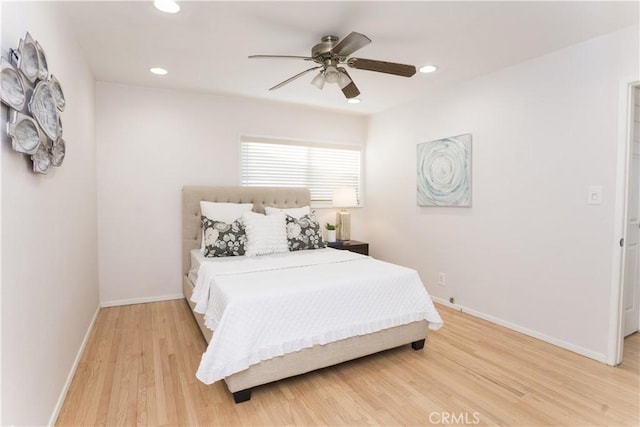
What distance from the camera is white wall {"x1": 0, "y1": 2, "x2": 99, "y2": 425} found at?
132 centimetres

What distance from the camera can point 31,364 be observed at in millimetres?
1510

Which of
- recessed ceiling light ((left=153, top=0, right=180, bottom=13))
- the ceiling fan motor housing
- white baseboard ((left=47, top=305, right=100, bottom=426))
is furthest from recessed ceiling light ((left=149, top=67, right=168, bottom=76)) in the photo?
white baseboard ((left=47, top=305, right=100, bottom=426))

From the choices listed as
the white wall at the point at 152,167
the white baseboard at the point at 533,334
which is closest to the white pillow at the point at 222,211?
the white wall at the point at 152,167

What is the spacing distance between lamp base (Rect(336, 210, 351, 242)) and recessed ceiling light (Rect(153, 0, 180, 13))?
3.13m

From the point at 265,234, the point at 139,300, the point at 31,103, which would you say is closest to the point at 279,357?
the point at 265,234

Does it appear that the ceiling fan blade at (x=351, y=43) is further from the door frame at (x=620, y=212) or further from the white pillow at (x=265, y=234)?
the door frame at (x=620, y=212)

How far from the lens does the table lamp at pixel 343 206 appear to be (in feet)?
15.1

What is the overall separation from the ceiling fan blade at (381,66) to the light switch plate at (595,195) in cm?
164

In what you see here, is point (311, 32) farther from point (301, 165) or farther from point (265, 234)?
point (301, 165)

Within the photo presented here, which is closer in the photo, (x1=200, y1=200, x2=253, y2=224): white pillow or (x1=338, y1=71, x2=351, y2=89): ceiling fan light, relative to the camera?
(x1=338, y1=71, x2=351, y2=89): ceiling fan light

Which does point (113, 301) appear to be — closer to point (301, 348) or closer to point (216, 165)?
point (216, 165)

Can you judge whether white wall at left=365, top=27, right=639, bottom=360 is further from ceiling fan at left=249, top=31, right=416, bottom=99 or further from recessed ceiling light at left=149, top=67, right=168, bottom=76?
recessed ceiling light at left=149, top=67, right=168, bottom=76

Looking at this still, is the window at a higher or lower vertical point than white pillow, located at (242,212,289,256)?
higher

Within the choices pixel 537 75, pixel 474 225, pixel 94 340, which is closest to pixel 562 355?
pixel 474 225
